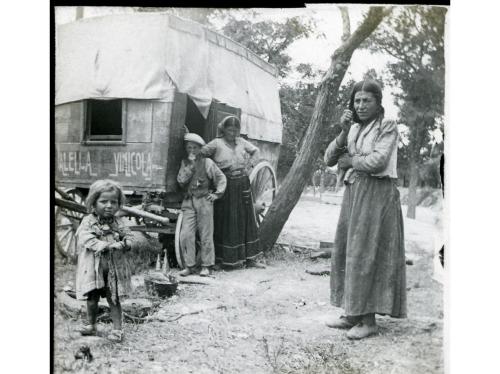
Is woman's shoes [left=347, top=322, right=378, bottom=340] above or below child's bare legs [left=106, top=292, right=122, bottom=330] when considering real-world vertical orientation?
below

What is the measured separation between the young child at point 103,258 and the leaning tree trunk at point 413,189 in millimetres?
2327

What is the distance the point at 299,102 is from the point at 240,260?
56.9 inches

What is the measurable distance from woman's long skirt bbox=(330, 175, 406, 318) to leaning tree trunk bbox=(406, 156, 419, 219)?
120 millimetres

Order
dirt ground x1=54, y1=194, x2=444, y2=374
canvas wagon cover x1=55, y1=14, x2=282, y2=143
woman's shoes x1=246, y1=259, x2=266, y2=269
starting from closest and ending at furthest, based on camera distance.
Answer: dirt ground x1=54, y1=194, x2=444, y2=374, canvas wagon cover x1=55, y1=14, x2=282, y2=143, woman's shoes x1=246, y1=259, x2=266, y2=269

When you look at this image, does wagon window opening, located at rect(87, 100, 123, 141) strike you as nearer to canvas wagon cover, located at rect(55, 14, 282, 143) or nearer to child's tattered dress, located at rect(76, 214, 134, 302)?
canvas wagon cover, located at rect(55, 14, 282, 143)

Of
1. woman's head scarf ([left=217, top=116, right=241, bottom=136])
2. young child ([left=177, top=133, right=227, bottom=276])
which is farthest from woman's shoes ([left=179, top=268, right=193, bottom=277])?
woman's head scarf ([left=217, top=116, right=241, bottom=136])

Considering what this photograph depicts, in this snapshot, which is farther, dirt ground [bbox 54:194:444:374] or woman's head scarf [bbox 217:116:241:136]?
woman's head scarf [bbox 217:116:241:136]

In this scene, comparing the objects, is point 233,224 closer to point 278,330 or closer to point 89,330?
point 278,330

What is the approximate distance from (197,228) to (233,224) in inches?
12.2

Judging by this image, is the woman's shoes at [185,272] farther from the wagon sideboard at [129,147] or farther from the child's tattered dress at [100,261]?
the wagon sideboard at [129,147]

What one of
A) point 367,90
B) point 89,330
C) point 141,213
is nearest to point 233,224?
point 141,213

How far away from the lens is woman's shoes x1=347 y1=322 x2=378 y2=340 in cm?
418

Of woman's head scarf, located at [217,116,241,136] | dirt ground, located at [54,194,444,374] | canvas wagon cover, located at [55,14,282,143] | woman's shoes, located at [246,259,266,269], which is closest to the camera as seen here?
dirt ground, located at [54,194,444,374]

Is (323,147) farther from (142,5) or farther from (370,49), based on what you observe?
(142,5)
